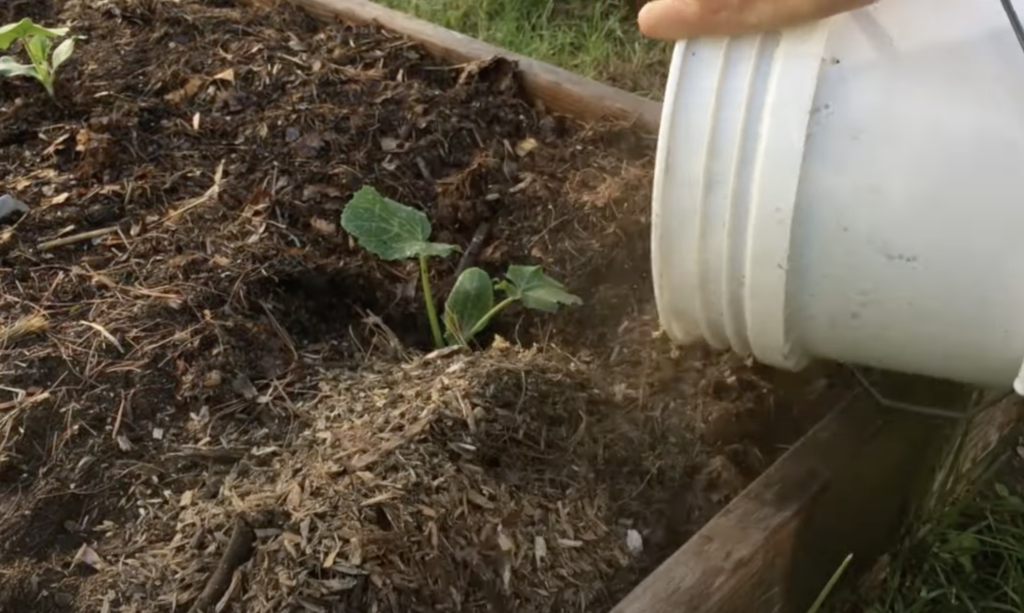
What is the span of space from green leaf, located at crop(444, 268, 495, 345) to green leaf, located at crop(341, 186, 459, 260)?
0.05 metres

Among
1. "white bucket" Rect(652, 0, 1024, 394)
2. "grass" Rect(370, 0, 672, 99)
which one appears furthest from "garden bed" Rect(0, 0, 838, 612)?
"grass" Rect(370, 0, 672, 99)

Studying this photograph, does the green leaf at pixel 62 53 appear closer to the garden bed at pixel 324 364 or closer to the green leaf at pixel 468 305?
the garden bed at pixel 324 364

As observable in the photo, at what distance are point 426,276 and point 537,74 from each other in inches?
25.7

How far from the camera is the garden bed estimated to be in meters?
1.35

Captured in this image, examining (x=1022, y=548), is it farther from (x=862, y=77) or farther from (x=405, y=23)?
(x=405, y=23)

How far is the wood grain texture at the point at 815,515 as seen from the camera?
→ 1268 millimetres

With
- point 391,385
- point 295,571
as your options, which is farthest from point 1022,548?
point 295,571

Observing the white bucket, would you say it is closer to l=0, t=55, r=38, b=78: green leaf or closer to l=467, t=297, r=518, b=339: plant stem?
l=467, t=297, r=518, b=339: plant stem

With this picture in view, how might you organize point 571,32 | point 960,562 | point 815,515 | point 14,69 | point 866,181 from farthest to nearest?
point 571,32
point 14,69
point 960,562
point 815,515
point 866,181

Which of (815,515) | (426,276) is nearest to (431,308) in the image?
(426,276)

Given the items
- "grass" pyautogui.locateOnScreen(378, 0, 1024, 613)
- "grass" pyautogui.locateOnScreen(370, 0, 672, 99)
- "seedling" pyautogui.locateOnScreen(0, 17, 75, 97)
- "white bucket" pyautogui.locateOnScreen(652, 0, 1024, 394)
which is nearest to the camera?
"white bucket" pyautogui.locateOnScreen(652, 0, 1024, 394)

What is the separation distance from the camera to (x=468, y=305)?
64.5 inches

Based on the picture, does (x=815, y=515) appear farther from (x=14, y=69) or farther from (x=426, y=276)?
(x=14, y=69)

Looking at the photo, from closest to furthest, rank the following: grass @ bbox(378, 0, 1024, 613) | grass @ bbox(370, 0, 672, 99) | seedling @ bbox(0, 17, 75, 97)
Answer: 1. grass @ bbox(378, 0, 1024, 613)
2. seedling @ bbox(0, 17, 75, 97)
3. grass @ bbox(370, 0, 672, 99)
